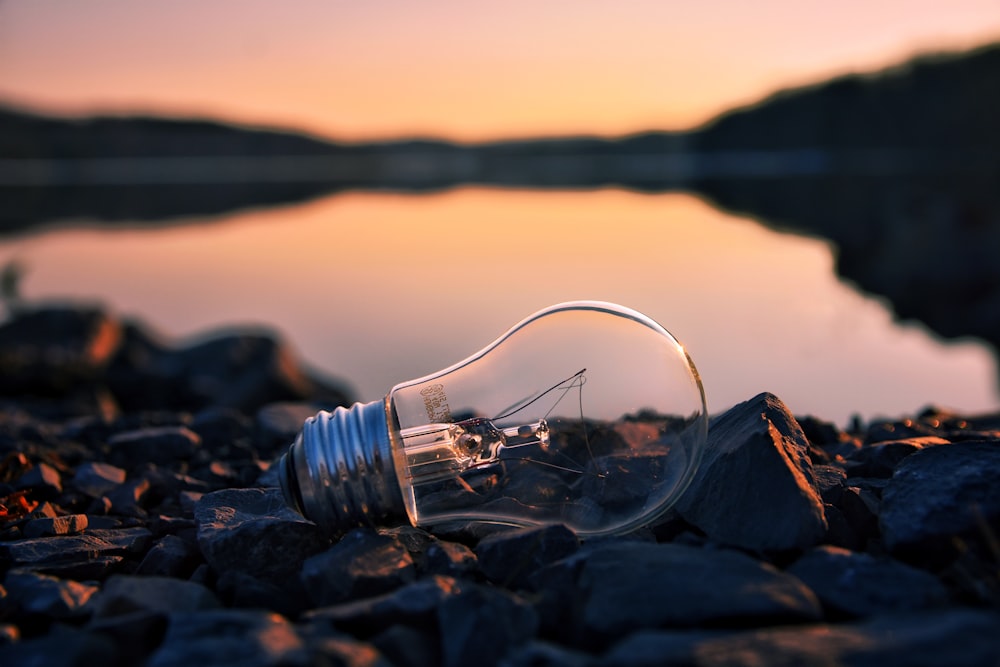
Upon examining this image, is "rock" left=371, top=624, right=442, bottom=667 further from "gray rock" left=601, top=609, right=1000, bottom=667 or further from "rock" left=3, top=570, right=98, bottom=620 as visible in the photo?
"rock" left=3, top=570, right=98, bottom=620

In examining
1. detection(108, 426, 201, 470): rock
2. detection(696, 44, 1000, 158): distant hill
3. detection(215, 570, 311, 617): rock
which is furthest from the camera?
detection(696, 44, 1000, 158): distant hill

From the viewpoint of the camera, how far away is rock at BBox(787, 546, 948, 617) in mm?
1647

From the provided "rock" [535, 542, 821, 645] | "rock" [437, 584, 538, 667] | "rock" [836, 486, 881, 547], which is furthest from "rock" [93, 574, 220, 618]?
"rock" [836, 486, 881, 547]

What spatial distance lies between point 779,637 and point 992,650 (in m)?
0.30

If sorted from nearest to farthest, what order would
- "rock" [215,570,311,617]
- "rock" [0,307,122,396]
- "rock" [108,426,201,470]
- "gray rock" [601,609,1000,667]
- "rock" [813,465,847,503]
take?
"gray rock" [601,609,1000,667], "rock" [215,570,311,617], "rock" [813,465,847,503], "rock" [108,426,201,470], "rock" [0,307,122,396]

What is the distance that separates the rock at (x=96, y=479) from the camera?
268 cm

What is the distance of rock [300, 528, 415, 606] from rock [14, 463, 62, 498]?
114cm

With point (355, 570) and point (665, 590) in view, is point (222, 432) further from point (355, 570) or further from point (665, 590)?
point (665, 590)

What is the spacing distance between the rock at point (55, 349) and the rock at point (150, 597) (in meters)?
5.80

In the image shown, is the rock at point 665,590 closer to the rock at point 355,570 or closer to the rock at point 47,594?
the rock at point 355,570

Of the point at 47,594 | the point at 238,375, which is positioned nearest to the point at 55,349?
the point at 238,375

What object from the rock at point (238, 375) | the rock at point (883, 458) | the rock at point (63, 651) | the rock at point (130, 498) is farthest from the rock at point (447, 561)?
the rock at point (238, 375)

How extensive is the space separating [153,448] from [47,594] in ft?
4.33

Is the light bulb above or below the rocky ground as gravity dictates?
A: above
